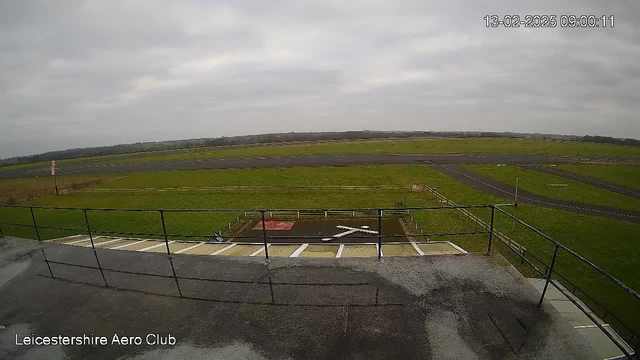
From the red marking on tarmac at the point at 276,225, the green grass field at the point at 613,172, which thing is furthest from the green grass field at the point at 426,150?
the red marking on tarmac at the point at 276,225

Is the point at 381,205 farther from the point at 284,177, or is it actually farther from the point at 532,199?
the point at 284,177

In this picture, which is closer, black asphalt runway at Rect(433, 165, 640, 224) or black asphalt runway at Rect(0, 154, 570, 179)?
black asphalt runway at Rect(433, 165, 640, 224)

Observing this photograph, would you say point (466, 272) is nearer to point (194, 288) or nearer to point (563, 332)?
point (563, 332)

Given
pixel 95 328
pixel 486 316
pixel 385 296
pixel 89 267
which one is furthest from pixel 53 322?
pixel 486 316

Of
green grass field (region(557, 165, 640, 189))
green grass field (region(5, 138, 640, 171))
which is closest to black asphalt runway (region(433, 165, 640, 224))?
green grass field (region(557, 165, 640, 189))

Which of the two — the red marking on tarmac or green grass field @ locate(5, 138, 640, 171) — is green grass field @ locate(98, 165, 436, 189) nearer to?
the red marking on tarmac

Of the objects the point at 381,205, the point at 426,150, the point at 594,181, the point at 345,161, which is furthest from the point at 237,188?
the point at 426,150
